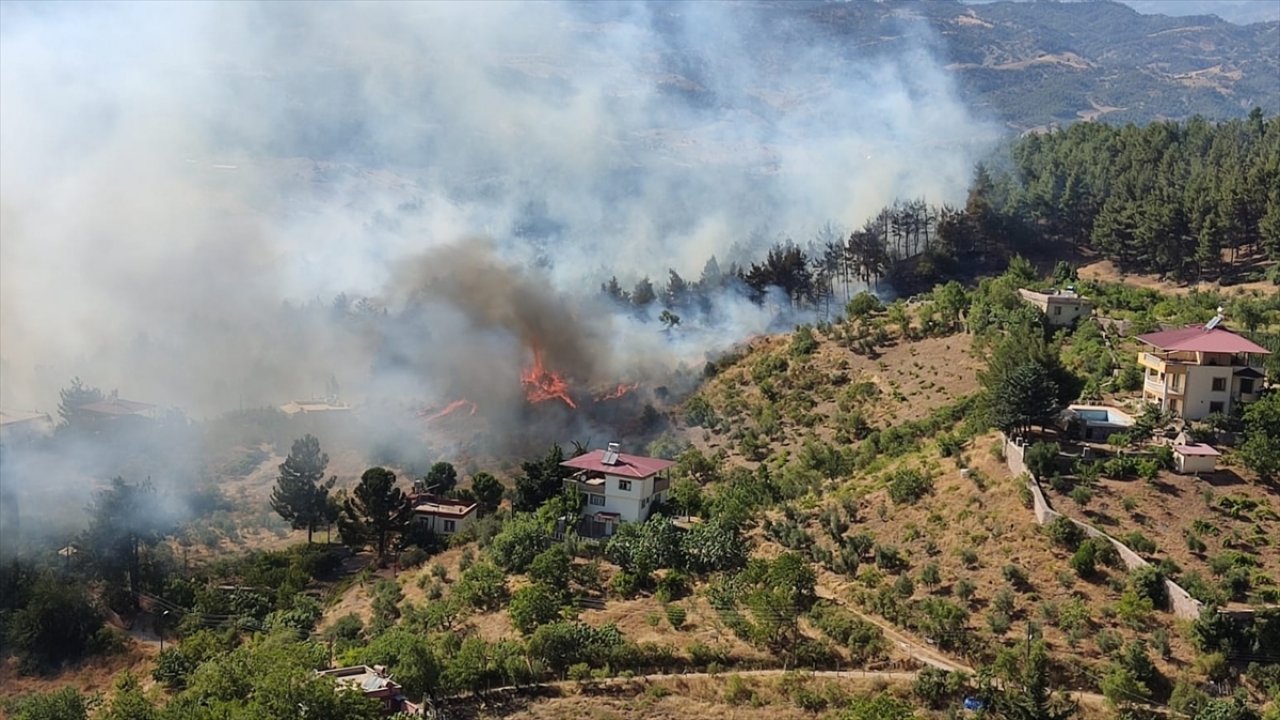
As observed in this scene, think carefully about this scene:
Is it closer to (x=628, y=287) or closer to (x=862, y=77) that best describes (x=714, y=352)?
(x=628, y=287)

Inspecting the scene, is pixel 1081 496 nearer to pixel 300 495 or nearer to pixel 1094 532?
pixel 1094 532

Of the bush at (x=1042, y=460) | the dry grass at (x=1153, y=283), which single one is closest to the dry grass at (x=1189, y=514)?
the bush at (x=1042, y=460)

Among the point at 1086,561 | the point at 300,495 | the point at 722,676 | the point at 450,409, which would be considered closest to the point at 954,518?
the point at 1086,561

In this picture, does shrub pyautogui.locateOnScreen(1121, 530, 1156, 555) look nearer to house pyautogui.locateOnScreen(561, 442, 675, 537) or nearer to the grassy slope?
the grassy slope

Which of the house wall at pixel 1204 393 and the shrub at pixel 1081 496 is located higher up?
the house wall at pixel 1204 393

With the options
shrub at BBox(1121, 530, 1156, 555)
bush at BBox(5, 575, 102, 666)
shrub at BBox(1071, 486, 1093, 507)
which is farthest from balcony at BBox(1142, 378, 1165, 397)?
bush at BBox(5, 575, 102, 666)

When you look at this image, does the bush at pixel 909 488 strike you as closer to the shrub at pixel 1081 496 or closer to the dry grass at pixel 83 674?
the shrub at pixel 1081 496
